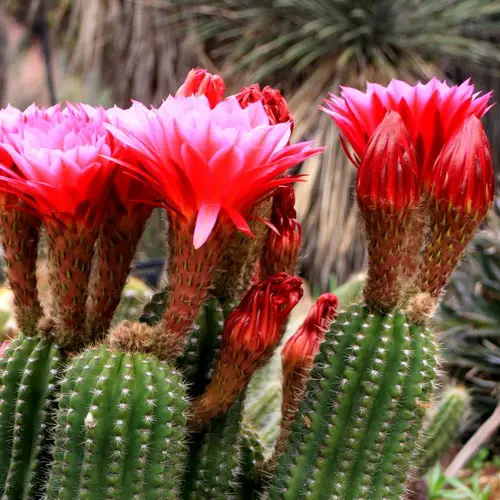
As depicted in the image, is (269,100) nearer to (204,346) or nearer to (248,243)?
(248,243)

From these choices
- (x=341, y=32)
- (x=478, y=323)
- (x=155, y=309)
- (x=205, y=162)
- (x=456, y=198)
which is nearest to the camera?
(x=205, y=162)

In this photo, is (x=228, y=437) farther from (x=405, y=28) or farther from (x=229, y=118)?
(x=405, y=28)

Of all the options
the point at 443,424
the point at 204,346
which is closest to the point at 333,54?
the point at 443,424

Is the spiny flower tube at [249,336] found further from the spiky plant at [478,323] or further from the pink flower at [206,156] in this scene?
the spiky plant at [478,323]

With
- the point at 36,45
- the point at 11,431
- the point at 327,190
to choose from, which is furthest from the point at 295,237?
the point at 36,45

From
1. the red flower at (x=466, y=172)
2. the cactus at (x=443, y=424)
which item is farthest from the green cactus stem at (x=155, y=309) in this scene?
the cactus at (x=443, y=424)

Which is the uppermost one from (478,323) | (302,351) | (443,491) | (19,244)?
(19,244)
